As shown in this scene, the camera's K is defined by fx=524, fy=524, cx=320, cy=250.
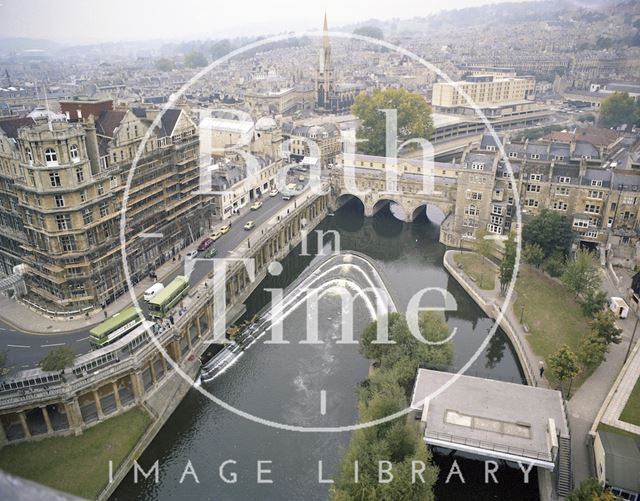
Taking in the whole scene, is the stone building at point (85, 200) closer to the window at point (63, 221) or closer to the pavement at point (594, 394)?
the window at point (63, 221)

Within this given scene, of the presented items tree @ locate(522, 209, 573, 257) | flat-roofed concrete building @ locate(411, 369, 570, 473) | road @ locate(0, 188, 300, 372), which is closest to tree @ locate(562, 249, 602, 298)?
tree @ locate(522, 209, 573, 257)

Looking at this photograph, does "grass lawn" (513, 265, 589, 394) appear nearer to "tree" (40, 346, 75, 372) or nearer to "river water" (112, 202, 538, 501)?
"river water" (112, 202, 538, 501)

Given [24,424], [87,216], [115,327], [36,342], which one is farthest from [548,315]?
[36,342]

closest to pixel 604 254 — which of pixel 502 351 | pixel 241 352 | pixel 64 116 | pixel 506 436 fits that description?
pixel 502 351

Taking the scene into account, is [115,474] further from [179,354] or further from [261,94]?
[261,94]

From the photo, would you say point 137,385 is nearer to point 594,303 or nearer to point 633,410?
point 633,410

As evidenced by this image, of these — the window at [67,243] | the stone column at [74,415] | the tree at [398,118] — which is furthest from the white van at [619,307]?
the tree at [398,118]
